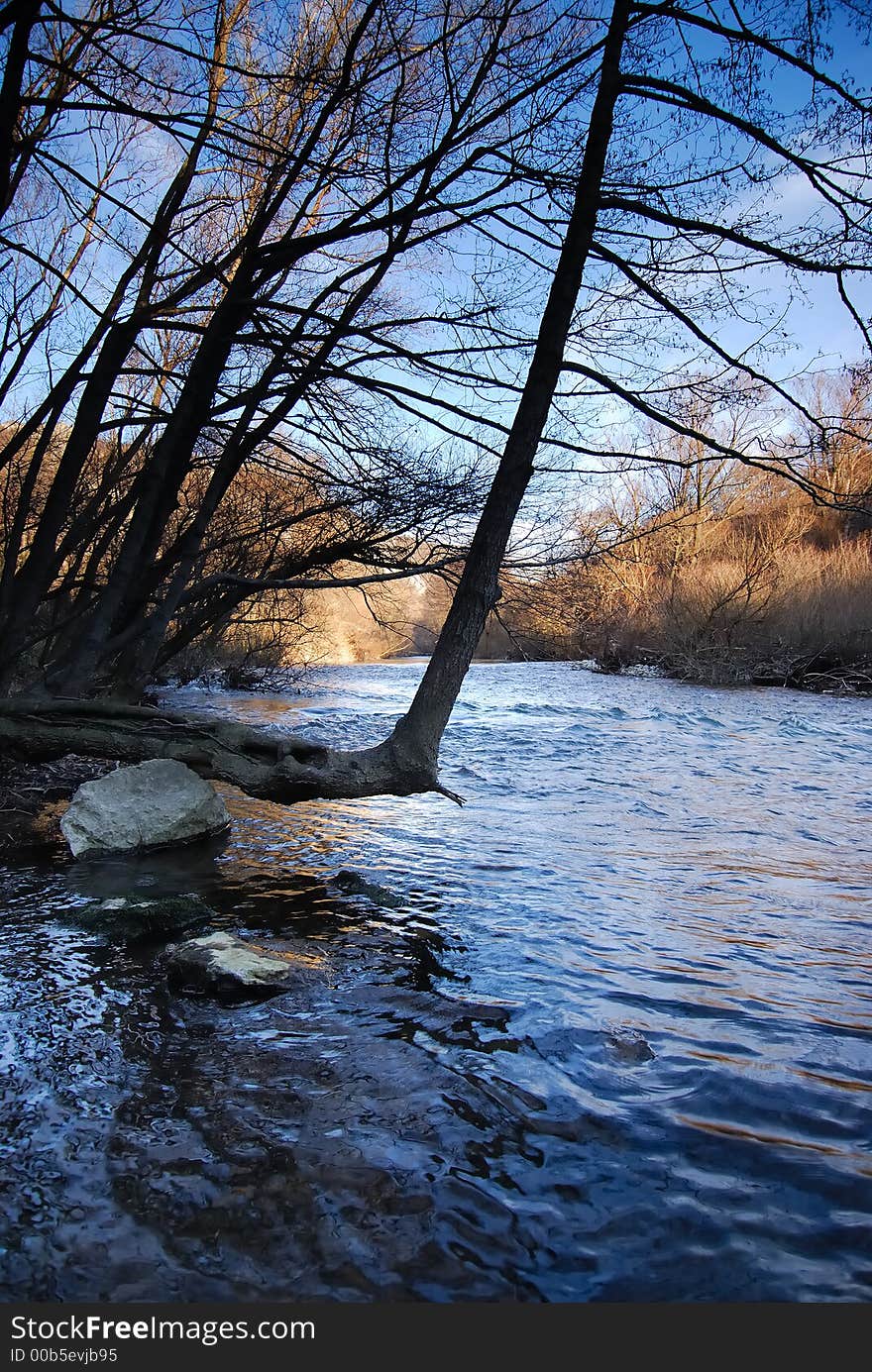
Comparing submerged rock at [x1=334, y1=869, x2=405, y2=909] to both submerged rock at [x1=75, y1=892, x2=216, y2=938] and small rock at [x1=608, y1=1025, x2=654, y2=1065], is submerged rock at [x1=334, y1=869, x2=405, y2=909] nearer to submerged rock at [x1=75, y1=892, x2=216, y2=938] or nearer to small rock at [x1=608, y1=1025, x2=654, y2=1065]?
submerged rock at [x1=75, y1=892, x2=216, y2=938]

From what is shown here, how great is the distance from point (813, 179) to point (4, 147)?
392cm

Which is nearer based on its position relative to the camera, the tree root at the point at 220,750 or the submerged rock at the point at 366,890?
the submerged rock at the point at 366,890

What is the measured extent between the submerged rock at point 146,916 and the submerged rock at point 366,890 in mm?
728

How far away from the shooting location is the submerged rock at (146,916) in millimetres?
3305

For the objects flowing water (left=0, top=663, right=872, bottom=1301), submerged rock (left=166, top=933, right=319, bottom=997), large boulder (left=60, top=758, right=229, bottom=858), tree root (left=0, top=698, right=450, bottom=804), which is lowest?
flowing water (left=0, top=663, right=872, bottom=1301)

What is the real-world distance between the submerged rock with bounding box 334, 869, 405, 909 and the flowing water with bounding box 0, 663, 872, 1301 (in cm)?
5

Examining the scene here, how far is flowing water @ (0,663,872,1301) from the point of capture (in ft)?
5.35

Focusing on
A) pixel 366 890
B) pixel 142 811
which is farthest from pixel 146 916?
pixel 142 811

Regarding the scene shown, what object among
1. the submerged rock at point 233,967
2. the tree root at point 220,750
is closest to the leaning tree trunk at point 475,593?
the tree root at point 220,750

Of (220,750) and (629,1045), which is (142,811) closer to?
(220,750)

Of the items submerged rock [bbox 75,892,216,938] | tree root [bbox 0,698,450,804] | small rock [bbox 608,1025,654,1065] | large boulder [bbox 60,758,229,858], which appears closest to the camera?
small rock [bbox 608,1025,654,1065]

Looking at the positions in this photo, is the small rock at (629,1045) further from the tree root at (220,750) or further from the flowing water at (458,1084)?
the tree root at (220,750)

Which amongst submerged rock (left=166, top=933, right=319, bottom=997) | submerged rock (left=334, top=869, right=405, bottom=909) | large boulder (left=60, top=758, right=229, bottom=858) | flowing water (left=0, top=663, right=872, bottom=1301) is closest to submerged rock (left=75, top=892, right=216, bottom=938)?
flowing water (left=0, top=663, right=872, bottom=1301)

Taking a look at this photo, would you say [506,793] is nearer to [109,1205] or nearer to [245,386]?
[245,386]
